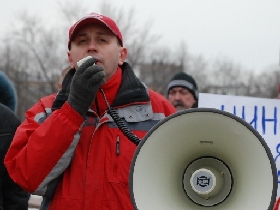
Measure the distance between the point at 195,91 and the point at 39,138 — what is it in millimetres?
2761

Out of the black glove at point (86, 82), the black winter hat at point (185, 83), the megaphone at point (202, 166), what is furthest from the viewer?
the black winter hat at point (185, 83)

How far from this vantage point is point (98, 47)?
2113 mm

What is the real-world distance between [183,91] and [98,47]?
249cm

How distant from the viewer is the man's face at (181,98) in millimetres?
4410

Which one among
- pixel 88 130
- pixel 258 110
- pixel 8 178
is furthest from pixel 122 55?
pixel 258 110

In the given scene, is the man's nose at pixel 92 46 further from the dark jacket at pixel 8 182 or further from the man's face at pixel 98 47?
the dark jacket at pixel 8 182

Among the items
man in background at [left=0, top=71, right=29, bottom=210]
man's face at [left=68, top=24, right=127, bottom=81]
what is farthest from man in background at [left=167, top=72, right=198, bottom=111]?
man's face at [left=68, top=24, right=127, bottom=81]

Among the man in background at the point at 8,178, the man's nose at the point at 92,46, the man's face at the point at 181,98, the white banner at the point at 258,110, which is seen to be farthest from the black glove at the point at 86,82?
the man's face at the point at 181,98

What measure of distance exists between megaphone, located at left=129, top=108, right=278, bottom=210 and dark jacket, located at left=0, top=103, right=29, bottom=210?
113 cm

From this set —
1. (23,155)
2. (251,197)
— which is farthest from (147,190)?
(23,155)

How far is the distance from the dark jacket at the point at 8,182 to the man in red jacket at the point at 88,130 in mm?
706

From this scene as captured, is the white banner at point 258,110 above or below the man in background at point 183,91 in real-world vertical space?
below

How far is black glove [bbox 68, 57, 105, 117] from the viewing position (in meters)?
1.90

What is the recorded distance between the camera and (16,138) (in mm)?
2047
